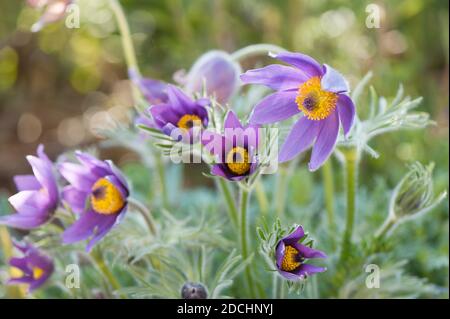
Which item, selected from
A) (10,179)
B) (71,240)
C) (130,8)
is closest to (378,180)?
(71,240)

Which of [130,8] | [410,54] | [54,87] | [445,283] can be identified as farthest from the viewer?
[54,87]

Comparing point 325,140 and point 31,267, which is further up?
point 325,140

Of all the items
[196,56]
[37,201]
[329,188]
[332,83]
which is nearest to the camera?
[332,83]

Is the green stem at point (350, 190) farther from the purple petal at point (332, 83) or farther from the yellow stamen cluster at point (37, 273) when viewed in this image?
the yellow stamen cluster at point (37, 273)

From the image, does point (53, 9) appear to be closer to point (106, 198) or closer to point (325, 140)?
point (106, 198)

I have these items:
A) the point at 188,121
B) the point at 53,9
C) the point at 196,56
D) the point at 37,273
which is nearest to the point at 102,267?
the point at 37,273
